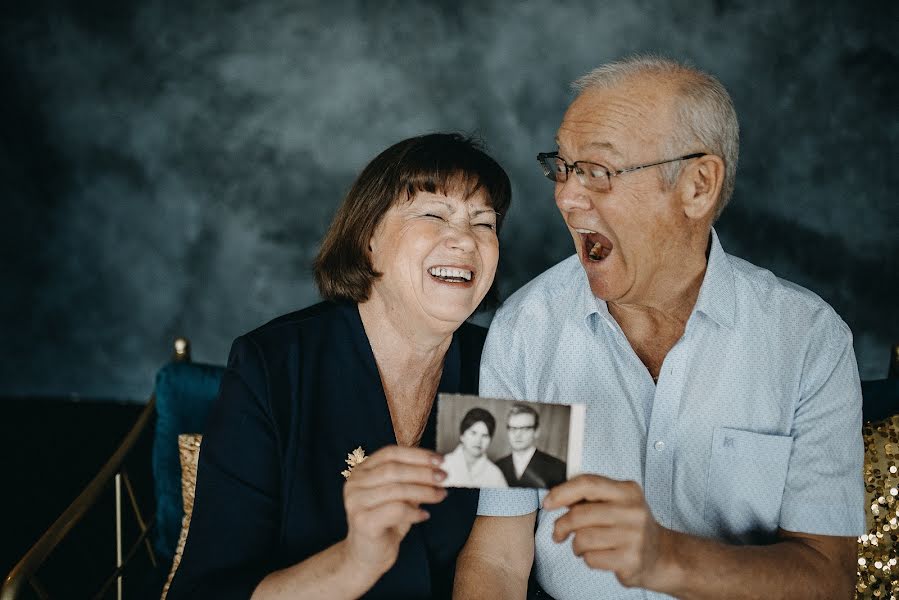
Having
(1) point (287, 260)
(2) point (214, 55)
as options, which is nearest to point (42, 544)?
(1) point (287, 260)

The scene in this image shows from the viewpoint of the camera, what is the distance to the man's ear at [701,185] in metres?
1.80

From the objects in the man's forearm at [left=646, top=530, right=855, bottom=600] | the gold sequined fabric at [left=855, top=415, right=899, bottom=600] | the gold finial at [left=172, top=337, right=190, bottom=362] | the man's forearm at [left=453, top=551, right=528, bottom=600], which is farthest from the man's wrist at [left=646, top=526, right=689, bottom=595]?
the gold finial at [left=172, top=337, right=190, bottom=362]

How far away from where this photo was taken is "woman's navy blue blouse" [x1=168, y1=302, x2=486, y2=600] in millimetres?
1729

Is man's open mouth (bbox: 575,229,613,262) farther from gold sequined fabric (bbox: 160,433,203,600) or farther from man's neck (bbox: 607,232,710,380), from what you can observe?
gold sequined fabric (bbox: 160,433,203,600)

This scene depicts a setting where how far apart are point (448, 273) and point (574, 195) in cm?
34

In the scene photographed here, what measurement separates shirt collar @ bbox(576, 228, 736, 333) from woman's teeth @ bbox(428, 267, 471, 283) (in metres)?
0.34

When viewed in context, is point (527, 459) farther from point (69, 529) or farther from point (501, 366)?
point (69, 529)

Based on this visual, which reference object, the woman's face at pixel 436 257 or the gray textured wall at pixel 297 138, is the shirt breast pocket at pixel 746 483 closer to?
the woman's face at pixel 436 257

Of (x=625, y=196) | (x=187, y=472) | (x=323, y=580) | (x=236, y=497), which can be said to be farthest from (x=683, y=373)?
(x=187, y=472)

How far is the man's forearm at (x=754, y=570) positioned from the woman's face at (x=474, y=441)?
40cm

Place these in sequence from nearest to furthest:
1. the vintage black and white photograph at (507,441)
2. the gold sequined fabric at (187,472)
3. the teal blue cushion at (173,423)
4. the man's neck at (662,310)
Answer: the vintage black and white photograph at (507,441), the man's neck at (662,310), the gold sequined fabric at (187,472), the teal blue cushion at (173,423)

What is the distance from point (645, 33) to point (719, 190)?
189cm

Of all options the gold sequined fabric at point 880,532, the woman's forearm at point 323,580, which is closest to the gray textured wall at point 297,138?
the gold sequined fabric at point 880,532

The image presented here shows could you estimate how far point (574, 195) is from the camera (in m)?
1.82
